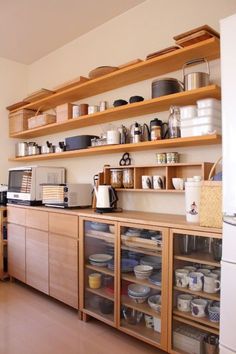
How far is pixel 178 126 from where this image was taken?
2.09 metres

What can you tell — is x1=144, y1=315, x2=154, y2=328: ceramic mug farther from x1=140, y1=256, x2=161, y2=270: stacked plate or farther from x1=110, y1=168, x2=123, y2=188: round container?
x1=110, y1=168, x2=123, y2=188: round container

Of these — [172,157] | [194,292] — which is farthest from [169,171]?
[194,292]

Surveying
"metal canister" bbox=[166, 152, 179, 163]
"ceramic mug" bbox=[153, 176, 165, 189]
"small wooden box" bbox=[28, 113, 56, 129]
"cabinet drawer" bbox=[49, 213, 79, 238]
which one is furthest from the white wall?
"metal canister" bbox=[166, 152, 179, 163]

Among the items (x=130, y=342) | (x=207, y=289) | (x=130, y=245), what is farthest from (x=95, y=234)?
(x=207, y=289)

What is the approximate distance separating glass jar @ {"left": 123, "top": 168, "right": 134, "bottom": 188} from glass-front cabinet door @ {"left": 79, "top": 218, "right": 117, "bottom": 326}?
0.42 m

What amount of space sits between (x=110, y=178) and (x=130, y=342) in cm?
131

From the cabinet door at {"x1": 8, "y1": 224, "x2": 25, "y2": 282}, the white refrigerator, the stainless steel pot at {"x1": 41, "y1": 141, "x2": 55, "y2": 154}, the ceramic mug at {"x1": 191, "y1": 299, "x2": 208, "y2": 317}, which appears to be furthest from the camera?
the stainless steel pot at {"x1": 41, "y1": 141, "x2": 55, "y2": 154}

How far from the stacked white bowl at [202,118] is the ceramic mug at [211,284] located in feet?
2.91

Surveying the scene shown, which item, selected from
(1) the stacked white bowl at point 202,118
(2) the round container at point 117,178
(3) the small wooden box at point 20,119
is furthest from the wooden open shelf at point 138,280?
(3) the small wooden box at point 20,119

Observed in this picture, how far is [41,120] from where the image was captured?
10.7 ft

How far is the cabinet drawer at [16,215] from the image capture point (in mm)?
3070

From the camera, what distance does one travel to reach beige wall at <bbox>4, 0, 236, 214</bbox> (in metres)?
2.15

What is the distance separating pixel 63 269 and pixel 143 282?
0.82 m

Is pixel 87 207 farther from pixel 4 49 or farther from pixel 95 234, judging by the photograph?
pixel 4 49
